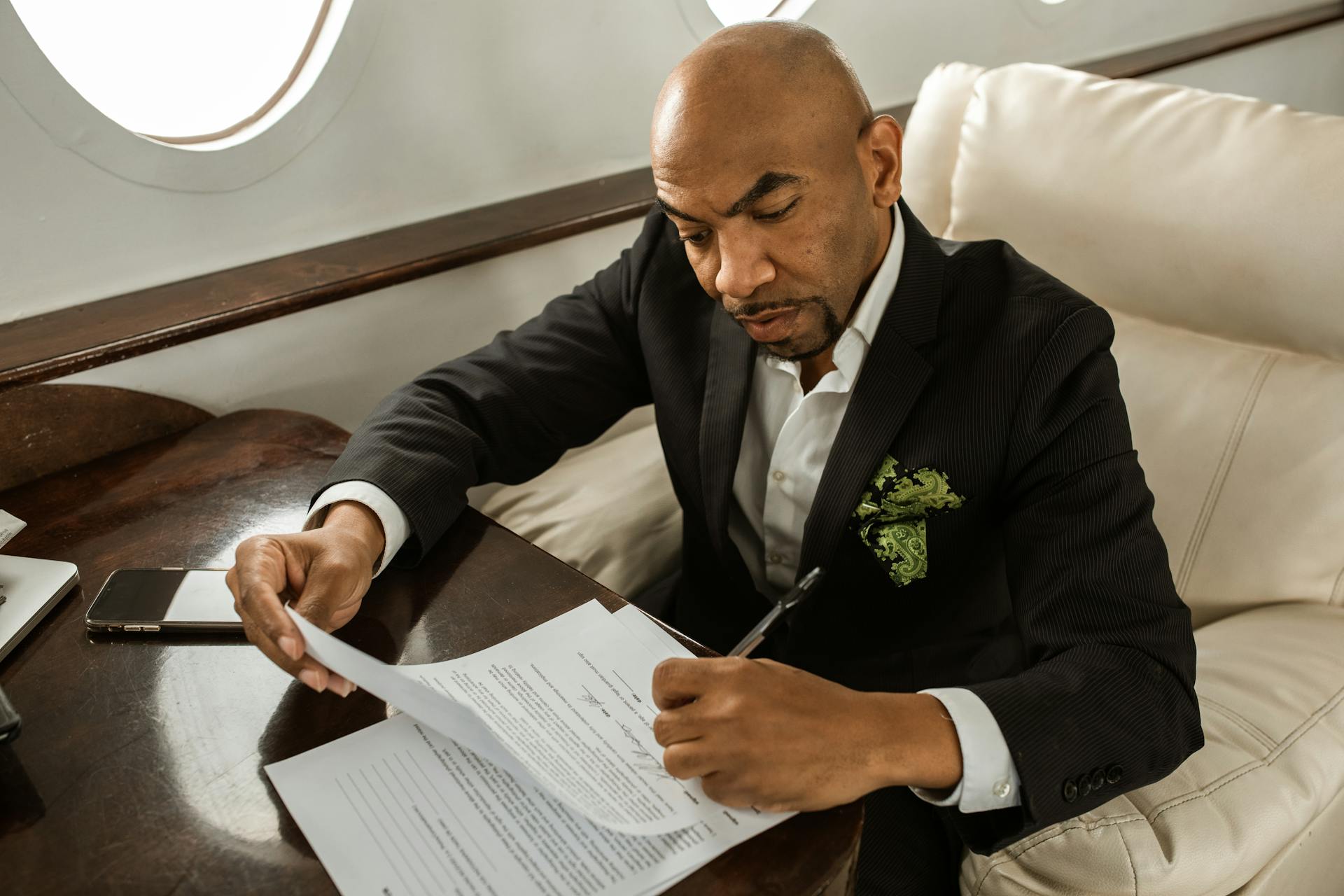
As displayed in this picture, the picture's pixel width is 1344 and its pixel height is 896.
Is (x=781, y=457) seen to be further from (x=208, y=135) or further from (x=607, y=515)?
(x=208, y=135)

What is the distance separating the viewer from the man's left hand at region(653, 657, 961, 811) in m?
0.79

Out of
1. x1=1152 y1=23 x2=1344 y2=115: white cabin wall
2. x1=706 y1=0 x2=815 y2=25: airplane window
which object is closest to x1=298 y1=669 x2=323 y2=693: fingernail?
x1=706 y1=0 x2=815 y2=25: airplane window

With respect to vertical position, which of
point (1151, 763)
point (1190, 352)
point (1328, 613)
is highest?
point (1190, 352)

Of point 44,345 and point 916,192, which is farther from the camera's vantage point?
point 916,192

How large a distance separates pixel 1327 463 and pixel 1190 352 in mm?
220

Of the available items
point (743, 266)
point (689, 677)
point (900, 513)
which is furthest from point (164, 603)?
point (900, 513)

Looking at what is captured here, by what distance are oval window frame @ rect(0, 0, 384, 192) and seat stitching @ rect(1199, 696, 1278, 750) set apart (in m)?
1.38

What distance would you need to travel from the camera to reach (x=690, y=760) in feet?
2.63

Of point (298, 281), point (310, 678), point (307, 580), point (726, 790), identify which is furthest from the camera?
point (298, 281)

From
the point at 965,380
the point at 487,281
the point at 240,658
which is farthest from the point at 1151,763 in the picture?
the point at 487,281

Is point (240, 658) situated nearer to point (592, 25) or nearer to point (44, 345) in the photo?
point (44, 345)

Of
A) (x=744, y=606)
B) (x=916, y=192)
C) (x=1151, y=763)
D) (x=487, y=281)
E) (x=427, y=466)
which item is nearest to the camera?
(x=1151, y=763)

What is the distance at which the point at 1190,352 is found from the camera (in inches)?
55.5

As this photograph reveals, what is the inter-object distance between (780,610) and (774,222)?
1.28ft
